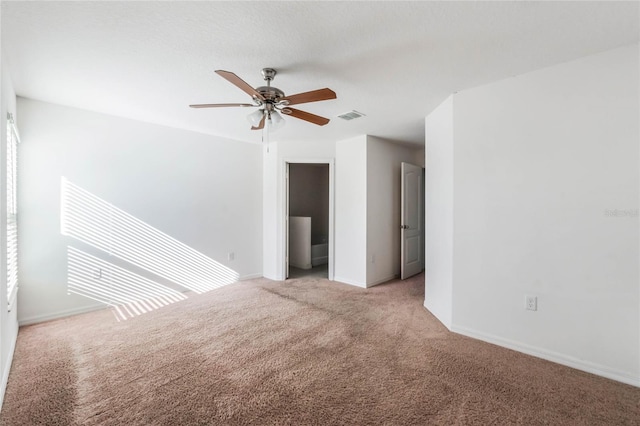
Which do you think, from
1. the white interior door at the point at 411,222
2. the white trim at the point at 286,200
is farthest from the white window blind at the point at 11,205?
the white interior door at the point at 411,222

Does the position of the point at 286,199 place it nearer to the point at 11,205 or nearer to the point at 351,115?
the point at 351,115

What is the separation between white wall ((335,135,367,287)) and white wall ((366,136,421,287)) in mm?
85

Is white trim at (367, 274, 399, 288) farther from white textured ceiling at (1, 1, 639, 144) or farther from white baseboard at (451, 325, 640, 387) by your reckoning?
white textured ceiling at (1, 1, 639, 144)

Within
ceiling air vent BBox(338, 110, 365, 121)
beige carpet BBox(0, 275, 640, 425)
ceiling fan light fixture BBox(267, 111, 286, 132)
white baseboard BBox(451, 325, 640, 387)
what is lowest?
beige carpet BBox(0, 275, 640, 425)

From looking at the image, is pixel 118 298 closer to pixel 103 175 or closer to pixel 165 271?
pixel 165 271

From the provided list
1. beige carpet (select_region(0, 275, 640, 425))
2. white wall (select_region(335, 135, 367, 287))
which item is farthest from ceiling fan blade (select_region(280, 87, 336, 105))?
white wall (select_region(335, 135, 367, 287))

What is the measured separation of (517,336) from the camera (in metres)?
2.30

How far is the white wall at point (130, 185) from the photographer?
2826 millimetres

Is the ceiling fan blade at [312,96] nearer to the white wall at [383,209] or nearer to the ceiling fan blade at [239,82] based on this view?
the ceiling fan blade at [239,82]

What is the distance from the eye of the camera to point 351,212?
4285 mm

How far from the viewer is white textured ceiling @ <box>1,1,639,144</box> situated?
1.54m

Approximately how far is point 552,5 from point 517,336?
237cm

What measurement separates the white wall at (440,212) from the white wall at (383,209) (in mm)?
1016

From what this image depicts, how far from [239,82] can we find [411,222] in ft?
12.0
